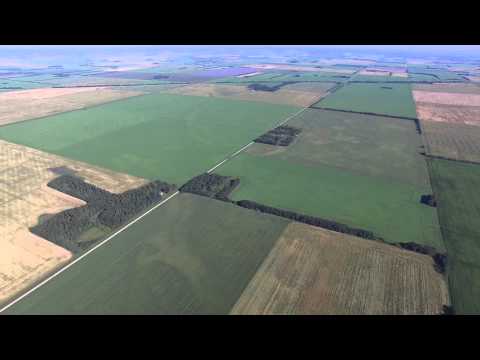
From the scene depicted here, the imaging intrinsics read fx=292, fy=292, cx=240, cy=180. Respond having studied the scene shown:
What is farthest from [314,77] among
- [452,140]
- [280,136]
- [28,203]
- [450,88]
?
[28,203]

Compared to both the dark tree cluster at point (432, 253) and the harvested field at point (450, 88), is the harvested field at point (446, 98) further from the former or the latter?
the dark tree cluster at point (432, 253)

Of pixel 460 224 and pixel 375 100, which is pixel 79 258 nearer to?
pixel 460 224

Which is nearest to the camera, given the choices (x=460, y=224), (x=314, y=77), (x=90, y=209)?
(x=460, y=224)

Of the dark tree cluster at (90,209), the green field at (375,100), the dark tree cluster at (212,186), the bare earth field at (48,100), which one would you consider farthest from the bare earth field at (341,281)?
the bare earth field at (48,100)

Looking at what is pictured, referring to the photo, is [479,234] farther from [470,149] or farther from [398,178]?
[470,149]

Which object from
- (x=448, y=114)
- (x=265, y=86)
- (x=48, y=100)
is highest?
(x=265, y=86)

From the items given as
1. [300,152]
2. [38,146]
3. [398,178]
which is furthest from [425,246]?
[38,146]

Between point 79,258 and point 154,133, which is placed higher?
point 154,133

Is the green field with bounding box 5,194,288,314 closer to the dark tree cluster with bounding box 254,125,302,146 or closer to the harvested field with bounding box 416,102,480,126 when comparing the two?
the dark tree cluster with bounding box 254,125,302,146

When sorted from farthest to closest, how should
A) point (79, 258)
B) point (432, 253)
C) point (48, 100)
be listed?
1. point (48, 100)
2. point (432, 253)
3. point (79, 258)
